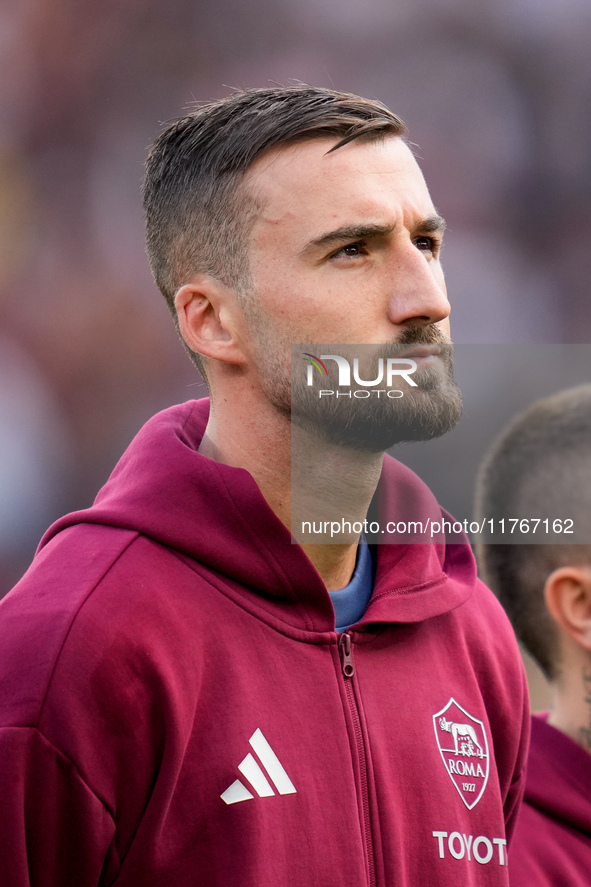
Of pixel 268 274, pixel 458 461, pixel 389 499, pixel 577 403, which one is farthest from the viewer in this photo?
pixel 458 461

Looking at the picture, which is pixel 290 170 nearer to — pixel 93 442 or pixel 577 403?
pixel 577 403

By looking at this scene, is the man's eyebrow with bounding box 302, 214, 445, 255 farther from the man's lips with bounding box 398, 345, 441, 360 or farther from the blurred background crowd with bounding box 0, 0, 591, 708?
the blurred background crowd with bounding box 0, 0, 591, 708

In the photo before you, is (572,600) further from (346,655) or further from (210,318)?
(210,318)

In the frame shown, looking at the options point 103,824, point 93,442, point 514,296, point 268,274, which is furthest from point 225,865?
point 514,296

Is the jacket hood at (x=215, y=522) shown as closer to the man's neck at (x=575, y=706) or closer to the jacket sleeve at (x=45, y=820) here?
the jacket sleeve at (x=45, y=820)

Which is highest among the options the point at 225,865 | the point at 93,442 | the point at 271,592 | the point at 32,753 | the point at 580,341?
the point at 580,341

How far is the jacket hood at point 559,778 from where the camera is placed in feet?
4.71

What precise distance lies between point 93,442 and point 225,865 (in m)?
2.86

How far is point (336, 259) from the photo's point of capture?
1.15 metres

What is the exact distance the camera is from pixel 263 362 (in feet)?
3.94

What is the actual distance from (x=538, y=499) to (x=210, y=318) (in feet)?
2.29

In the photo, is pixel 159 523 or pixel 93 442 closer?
pixel 159 523

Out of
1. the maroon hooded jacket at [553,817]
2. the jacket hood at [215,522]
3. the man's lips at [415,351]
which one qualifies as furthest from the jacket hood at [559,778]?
the man's lips at [415,351]

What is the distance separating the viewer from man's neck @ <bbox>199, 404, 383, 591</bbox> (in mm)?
1209
